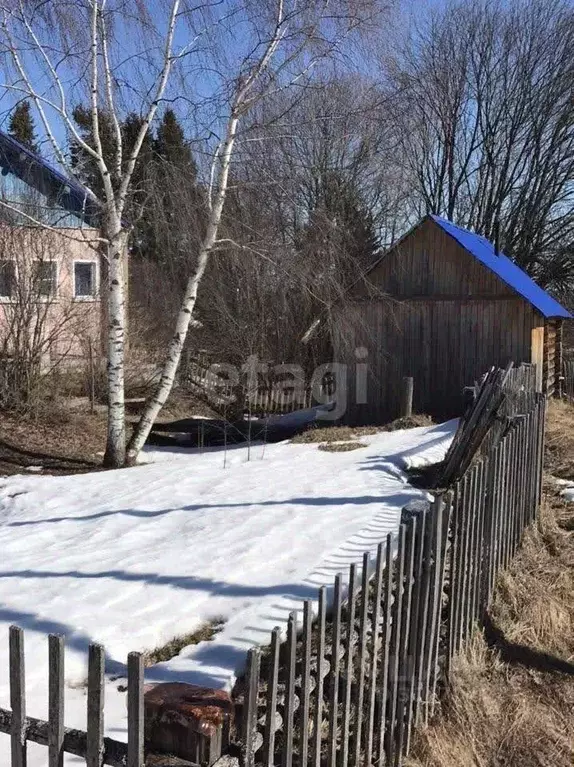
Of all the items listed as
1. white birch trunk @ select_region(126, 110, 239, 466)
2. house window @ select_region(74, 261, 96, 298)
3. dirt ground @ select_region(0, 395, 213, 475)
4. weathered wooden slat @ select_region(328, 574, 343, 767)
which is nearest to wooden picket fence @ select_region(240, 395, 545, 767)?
weathered wooden slat @ select_region(328, 574, 343, 767)

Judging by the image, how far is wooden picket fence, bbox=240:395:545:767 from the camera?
271cm

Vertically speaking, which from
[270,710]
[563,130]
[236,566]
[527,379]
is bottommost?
[236,566]

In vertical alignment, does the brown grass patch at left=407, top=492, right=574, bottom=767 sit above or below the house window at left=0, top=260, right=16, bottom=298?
below

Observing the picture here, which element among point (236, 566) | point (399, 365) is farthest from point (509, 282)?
point (236, 566)

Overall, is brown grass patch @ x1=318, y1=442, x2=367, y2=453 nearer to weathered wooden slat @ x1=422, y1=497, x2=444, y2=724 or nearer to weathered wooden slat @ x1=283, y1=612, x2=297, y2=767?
weathered wooden slat @ x1=422, y1=497, x2=444, y2=724

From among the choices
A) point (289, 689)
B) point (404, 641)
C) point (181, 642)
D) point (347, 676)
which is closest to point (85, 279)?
point (181, 642)

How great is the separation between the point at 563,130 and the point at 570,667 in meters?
34.1

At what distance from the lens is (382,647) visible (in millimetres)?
3498

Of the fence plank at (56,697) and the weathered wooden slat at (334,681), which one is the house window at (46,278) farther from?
the fence plank at (56,697)

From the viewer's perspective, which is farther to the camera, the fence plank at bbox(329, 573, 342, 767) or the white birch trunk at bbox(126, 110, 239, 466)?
the white birch trunk at bbox(126, 110, 239, 466)

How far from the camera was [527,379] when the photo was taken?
12773 mm

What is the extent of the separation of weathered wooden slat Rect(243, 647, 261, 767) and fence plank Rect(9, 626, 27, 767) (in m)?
0.72

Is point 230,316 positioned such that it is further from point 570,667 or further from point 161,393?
point 570,667

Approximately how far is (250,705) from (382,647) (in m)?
1.21
